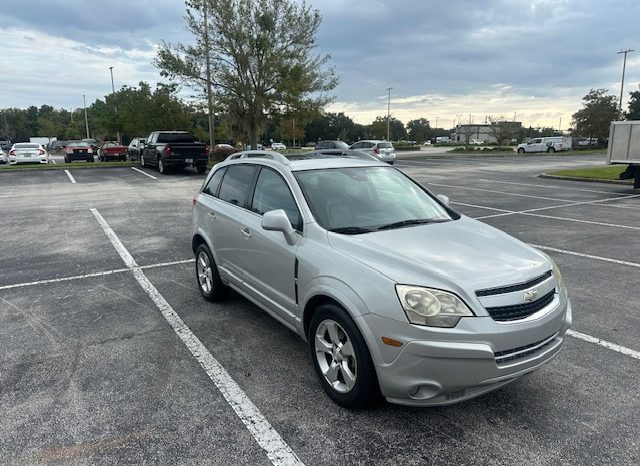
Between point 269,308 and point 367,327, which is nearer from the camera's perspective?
point 367,327

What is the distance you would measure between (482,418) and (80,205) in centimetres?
1214

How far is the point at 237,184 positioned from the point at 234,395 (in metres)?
2.27

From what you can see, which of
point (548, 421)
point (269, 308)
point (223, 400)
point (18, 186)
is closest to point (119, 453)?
point (223, 400)

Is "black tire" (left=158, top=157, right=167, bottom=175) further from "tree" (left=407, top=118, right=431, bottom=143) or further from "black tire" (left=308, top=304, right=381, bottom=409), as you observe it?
"tree" (left=407, top=118, right=431, bottom=143)

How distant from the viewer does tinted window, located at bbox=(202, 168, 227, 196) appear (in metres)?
5.30

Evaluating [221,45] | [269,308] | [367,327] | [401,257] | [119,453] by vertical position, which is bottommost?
[119,453]

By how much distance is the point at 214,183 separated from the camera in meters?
5.40

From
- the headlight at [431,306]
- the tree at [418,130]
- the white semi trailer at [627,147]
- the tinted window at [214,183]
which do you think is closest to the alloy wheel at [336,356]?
the headlight at [431,306]

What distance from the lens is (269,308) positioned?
403 centimetres

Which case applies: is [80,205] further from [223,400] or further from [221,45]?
[221,45]

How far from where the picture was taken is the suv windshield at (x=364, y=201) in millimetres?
3645

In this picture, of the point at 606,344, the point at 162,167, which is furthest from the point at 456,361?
the point at 162,167

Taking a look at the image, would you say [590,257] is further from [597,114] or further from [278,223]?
[597,114]

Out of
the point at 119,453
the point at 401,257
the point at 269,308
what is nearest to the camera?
the point at 119,453
